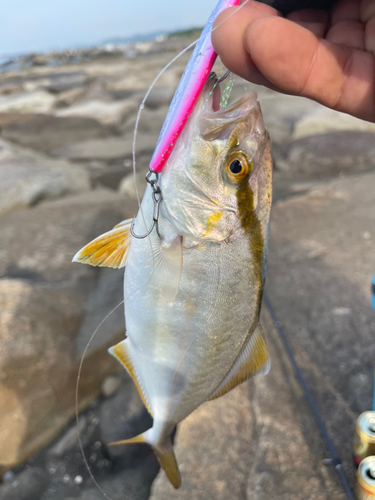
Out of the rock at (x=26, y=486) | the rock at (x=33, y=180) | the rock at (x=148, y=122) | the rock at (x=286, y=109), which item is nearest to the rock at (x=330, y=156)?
the rock at (x=286, y=109)

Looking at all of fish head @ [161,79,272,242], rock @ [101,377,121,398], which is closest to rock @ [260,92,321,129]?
rock @ [101,377,121,398]

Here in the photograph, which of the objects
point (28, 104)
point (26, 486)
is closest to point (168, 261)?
point (26, 486)

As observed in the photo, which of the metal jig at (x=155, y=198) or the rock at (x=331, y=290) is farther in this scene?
the rock at (x=331, y=290)

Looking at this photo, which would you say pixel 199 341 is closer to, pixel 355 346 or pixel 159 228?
pixel 159 228

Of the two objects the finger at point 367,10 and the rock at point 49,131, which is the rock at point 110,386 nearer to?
the finger at point 367,10

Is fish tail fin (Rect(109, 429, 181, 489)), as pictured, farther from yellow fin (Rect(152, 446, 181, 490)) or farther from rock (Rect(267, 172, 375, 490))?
rock (Rect(267, 172, 375, 490))

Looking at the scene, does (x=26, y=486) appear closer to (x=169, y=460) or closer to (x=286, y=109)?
(x=169, y=460)

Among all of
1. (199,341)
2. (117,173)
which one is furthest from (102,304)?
(117,173)

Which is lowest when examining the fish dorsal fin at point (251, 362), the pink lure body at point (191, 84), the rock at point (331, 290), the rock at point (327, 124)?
the rock at point (327, 124)
